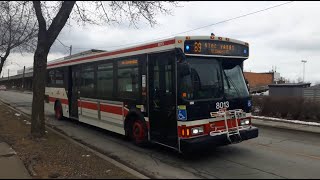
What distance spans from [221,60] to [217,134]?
6.17 feet

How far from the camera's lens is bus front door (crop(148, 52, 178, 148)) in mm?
8688

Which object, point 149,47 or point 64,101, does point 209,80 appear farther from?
point 64,101

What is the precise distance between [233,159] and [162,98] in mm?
2264

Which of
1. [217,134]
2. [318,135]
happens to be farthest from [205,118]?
[318,135]

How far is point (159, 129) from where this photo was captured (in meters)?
9.28

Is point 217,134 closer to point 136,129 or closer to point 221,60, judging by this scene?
point 221,60

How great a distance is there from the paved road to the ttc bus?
0.43 metres

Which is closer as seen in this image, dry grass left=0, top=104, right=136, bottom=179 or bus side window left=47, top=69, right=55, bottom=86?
dry grass left=0, top=104, right=136, bottom=179

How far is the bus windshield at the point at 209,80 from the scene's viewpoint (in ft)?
27.7

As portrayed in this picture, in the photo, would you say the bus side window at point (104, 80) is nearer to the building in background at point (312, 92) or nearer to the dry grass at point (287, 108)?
the dry grass at point (287, 108)

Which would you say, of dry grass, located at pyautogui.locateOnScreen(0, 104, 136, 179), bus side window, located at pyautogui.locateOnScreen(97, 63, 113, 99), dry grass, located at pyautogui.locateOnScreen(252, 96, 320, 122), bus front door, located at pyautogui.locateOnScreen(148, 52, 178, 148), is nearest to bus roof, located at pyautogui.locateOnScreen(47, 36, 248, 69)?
bus front door, located at pyautogui.locateOnScreen(148, 52, 178, 148)

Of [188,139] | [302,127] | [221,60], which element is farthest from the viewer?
[302,127]

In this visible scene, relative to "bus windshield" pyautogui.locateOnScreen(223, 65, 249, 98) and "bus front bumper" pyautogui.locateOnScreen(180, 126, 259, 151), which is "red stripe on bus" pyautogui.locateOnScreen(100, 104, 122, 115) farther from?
"bus windshield" pyautogui.locateOnScreen(223, 65, 249, 98)

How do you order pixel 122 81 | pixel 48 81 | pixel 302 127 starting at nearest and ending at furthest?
pixel 122 81, pixel 302 127, pixel 48 81
